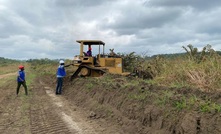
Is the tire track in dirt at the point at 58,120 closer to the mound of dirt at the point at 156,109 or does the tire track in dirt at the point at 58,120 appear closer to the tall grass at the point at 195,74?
the mound of dirt at the point at 156,109

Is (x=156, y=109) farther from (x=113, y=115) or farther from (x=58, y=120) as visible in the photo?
(x=58, y=120)

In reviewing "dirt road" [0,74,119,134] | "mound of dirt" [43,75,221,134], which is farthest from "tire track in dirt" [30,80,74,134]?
"mound of dirt" [43,75,221,134]

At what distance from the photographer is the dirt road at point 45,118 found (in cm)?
743

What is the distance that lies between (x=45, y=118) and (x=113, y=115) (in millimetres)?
2158

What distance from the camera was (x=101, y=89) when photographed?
11.7m

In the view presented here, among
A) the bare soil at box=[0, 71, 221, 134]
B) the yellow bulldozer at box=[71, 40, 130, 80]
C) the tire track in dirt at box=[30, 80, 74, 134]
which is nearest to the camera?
the bare soil at box=[0, 71, 221, 134]

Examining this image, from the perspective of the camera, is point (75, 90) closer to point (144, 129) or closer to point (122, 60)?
point (122, 60)

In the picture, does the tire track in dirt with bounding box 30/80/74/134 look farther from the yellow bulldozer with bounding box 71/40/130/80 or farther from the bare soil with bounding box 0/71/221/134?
the yellow bulldozer with bounding box 71/40/130/80

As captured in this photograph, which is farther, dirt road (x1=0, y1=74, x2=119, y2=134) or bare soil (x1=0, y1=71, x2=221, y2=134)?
dirt road (x1=0, y1=74, x2=119, y2=134)

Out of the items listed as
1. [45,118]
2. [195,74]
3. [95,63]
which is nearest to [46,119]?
[45,118]

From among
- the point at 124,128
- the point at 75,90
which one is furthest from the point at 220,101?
the point at 75,90

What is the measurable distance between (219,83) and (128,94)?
297cm

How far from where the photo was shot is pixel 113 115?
28.7 ft

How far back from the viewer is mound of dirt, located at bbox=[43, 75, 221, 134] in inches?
227
